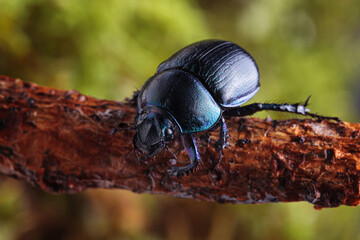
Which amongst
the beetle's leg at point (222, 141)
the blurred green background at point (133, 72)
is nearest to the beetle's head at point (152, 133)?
the beetle's leg at point (222, 141)

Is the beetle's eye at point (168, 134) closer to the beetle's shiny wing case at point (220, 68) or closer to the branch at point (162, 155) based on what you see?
the branch at point (162, 155)

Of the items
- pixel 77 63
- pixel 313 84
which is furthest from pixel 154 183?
pixel 313 84

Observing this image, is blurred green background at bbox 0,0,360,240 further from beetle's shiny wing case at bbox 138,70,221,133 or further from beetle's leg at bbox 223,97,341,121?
beetle's leg at bbox 223,97,341,121

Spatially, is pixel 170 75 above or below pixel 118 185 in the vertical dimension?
above

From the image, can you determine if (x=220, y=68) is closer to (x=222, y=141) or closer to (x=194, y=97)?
(x=194, y=97)

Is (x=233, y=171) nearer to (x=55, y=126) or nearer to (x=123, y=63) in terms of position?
(x=55, y=126)
